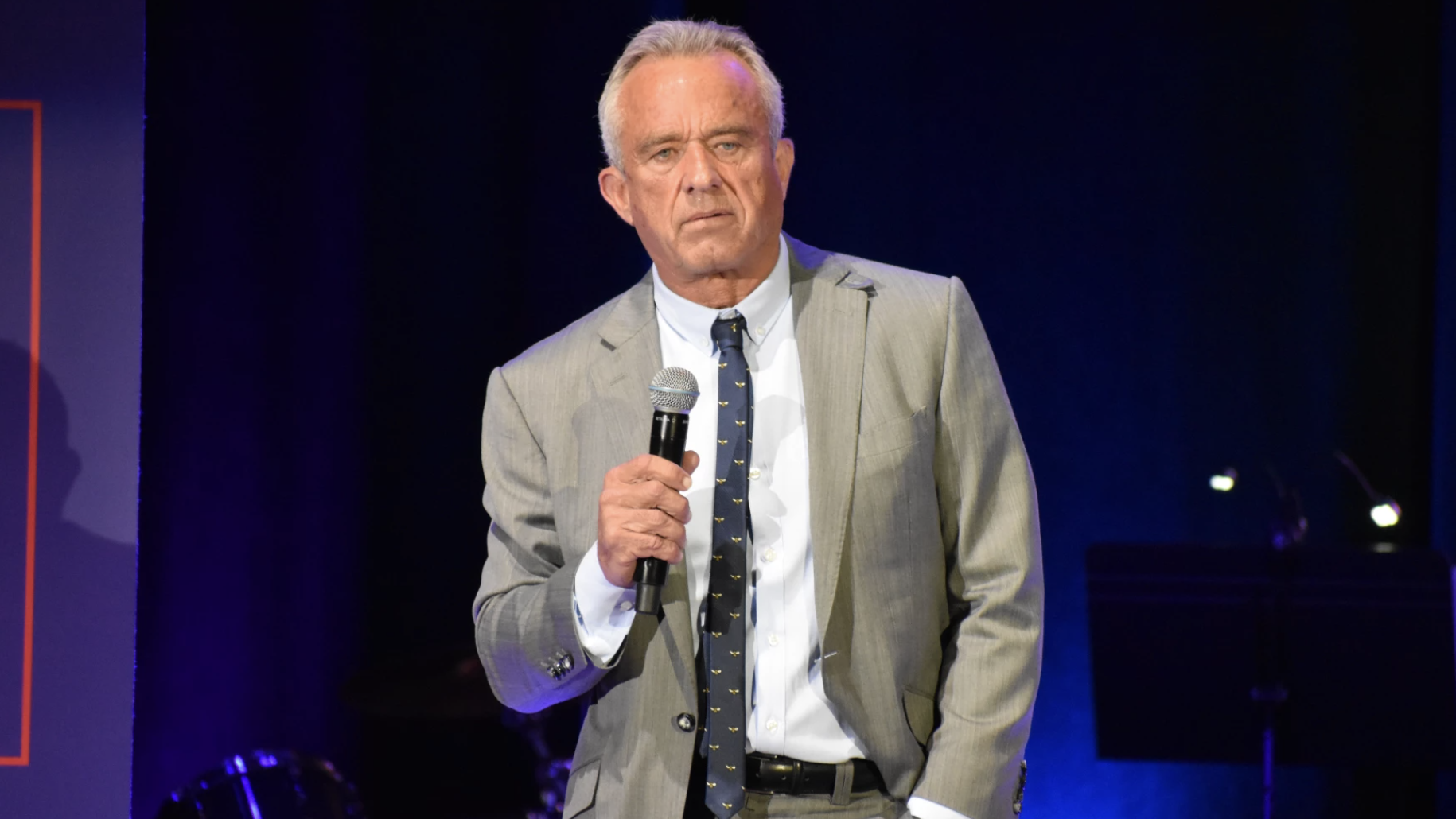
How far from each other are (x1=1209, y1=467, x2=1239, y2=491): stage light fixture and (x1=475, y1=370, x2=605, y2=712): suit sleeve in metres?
2.86

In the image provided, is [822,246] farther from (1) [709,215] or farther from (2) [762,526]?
(2) [762,526]

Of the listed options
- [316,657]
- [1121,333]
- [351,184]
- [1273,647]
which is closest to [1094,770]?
[1273,647]

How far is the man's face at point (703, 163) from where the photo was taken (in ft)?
5.99

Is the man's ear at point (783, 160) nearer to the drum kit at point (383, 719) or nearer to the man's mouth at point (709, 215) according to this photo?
the man's mouth at point (709, 215)

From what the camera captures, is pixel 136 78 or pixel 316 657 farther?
pixel 316 657

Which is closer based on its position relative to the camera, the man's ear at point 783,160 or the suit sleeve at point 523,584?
the suit sleeve at point 523,584

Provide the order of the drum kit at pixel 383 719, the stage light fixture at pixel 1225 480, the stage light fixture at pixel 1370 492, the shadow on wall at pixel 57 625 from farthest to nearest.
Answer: the stage light fixture at pixel 1225 480
the stage light fixture at pixel 1370 492
the drum kit at pixel 383 719
the shadow on wall at pixel 57 625

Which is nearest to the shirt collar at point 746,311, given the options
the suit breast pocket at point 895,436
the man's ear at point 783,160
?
the man's ear at point 783,160

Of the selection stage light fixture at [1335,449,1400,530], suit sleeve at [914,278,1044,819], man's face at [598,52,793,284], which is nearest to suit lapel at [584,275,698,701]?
man's face at [598,52,793,284]

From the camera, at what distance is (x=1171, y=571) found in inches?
140

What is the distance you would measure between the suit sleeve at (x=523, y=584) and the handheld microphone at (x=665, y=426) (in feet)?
0.68

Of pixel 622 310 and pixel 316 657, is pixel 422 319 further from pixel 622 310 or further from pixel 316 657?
pixel 622 310

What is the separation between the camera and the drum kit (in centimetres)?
288

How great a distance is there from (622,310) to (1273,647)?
Result: 93.8 inches
